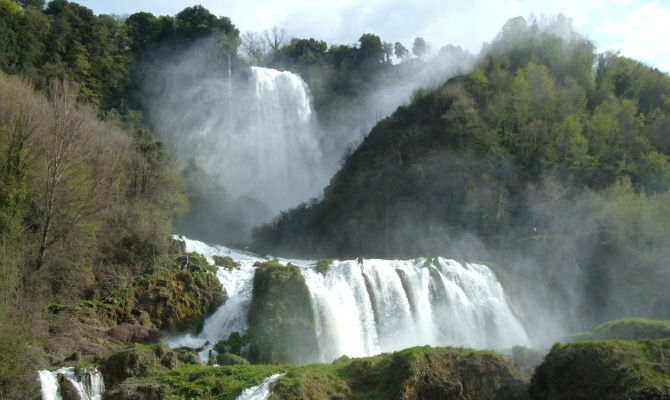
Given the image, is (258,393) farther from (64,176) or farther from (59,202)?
(64,176)

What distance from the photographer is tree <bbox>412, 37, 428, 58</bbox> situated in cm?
8443

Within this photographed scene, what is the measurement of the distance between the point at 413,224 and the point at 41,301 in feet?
95.8

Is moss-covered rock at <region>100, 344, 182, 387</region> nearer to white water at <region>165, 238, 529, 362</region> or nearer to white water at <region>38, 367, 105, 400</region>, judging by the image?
white water at <region>38, 367, 105, 400</region>

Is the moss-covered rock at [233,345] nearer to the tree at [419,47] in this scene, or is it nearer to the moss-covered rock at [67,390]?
the moss-covered rock at [67,390]

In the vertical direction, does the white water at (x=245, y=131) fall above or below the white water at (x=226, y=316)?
above

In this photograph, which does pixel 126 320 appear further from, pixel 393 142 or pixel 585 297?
pixel 393 142

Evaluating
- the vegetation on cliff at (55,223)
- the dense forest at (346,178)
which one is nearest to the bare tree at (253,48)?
the dense forest at (346,178)

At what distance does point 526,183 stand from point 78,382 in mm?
36798

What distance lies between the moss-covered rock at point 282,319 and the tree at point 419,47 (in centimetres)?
6565

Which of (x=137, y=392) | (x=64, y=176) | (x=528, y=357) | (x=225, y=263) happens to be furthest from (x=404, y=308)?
(x=64, y=176)

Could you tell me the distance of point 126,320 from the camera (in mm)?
23469

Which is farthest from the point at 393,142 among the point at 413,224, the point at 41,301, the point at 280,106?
the point at 41,301

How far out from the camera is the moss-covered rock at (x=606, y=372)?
12023 mm

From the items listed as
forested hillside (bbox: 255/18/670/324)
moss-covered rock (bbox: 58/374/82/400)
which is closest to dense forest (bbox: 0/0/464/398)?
moss-covered rock (bbox: 58/374/82/400)
